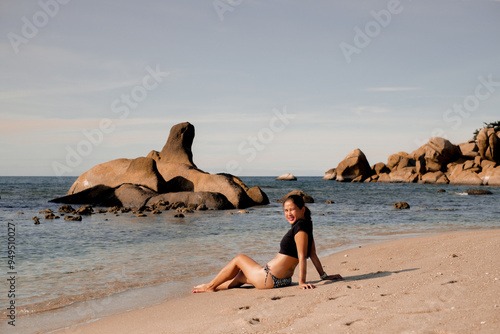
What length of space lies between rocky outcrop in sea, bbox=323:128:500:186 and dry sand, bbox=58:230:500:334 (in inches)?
2245

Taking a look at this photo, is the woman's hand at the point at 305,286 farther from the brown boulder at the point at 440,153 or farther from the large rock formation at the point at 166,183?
the brown boulder at the point at 440,153

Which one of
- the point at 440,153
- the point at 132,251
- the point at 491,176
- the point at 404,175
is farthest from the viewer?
the point at 404,175

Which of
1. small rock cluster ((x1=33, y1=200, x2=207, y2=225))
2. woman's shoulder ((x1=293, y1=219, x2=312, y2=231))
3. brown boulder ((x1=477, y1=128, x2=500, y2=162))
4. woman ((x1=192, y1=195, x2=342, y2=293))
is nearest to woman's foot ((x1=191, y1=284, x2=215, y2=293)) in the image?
woman ((x1=192, y1=195, x2=342, y2=293))

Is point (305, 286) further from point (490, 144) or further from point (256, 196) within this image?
point (490, 144)

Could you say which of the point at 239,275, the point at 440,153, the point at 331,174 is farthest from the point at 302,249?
the point at 331,174

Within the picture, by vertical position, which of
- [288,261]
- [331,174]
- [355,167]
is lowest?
[288,261]

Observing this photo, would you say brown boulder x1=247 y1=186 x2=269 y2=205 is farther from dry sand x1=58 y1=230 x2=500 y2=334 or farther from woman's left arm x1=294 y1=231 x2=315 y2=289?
woman's left arm x1=294 y1=231 x2=315 y2=289

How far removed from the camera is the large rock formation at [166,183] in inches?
1035

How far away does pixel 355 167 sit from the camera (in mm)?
81438

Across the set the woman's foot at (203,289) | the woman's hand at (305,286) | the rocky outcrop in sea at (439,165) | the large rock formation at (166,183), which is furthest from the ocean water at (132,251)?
the rocky outcrop in sea at (439,165)

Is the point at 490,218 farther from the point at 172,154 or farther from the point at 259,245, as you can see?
the point at 172,154

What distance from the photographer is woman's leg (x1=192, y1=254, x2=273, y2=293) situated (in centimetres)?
655

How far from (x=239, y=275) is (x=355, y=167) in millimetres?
77076

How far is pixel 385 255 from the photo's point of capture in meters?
9.33
